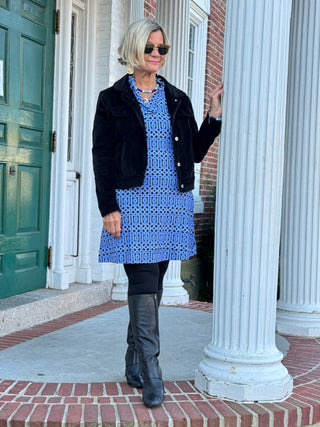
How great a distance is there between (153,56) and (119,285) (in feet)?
11.0

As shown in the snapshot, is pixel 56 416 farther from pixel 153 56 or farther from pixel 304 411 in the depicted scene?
pixel 153 56

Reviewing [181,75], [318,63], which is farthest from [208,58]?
[318,63]

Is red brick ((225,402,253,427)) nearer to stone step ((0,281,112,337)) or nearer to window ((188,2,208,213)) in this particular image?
stone step ((0,281,112,337))

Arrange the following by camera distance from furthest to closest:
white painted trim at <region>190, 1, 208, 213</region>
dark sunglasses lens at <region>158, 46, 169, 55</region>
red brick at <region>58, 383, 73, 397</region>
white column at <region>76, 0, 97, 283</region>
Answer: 1. white painted trim at <region>190, 1, 208, 213</region>
2. white column at <region>76, 0, 97, 283</region>
3. red brick at <region>58, 383, 73, 397</region>
4. dark sunglasses lens at <region>158, 46, 169, 55</region>

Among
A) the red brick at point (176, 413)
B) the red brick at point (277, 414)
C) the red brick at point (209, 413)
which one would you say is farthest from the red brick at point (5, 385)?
the red brick at point (277, 414)

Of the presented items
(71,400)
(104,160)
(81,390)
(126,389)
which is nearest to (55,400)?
(71,400)

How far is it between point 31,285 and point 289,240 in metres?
2.23

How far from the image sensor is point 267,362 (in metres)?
3.38

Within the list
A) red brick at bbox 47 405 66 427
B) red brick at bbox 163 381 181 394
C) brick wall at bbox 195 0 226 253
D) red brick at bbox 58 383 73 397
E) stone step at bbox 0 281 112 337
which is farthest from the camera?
brick wall at bbox 195 0 226 253

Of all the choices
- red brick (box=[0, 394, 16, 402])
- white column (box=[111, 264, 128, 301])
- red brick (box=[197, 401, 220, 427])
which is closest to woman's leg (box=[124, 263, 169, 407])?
red brick (box=[197, 401, 220, 427])

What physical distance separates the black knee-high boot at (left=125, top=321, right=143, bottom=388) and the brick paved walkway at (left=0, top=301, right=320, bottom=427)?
44 mm

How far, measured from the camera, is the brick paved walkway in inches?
118

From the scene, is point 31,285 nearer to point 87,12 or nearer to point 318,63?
point 87,12

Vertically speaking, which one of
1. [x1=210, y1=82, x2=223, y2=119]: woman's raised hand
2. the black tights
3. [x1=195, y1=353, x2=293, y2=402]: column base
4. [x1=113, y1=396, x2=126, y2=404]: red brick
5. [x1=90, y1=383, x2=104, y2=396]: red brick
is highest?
[x1=210, y1=82, x2=223, y2=119]: woman's raised hand
